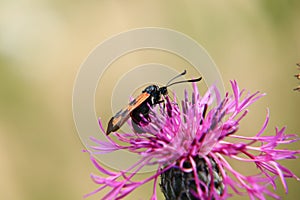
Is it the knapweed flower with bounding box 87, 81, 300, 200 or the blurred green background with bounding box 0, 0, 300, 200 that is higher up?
the blurred green background with bounding box 0, 0, 300, 200

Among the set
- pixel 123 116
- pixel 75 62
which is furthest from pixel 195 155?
pixel 75 62

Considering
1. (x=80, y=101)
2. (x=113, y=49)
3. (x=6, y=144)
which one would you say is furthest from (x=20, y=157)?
(x=80, y=101)

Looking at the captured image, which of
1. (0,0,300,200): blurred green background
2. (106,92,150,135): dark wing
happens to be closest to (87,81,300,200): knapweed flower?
(106,92,150,135): dark wing

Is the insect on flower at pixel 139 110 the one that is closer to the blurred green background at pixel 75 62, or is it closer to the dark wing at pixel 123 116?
the dark wing at pixel 123 116

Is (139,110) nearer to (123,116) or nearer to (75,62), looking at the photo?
(123,116)

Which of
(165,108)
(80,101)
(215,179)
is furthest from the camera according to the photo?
(80,101)

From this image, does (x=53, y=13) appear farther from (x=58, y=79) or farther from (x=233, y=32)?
(x=233, y=32)

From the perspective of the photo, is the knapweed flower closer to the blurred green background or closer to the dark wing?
the dark wing

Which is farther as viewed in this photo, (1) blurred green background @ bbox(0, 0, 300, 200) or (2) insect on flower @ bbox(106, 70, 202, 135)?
(1) blurred green background @ bbox(0, 0, 300, 200)
